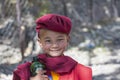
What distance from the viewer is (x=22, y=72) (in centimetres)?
188

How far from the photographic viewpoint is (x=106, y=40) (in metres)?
22.8

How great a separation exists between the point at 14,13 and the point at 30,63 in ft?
61.2

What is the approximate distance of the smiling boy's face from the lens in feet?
6.39

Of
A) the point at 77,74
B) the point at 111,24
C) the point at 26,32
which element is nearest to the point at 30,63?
the point at 77,74

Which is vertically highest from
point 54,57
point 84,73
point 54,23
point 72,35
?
point 54,23

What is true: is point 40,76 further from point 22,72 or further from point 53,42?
point 53,42

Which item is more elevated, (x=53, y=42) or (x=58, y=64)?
(x=53, y=42)

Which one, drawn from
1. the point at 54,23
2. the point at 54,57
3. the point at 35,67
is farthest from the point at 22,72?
the point at 54,23

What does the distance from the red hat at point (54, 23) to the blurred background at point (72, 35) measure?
33.5ft

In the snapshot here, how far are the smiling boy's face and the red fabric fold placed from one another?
45 millimetres

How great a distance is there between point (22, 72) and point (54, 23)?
0.33 metres

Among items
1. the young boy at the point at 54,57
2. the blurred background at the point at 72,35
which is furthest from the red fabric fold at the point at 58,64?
the blurred background at the point at 72,35

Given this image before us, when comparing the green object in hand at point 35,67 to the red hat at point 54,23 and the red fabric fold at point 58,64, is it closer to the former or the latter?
the red fabric fold at point 58,64

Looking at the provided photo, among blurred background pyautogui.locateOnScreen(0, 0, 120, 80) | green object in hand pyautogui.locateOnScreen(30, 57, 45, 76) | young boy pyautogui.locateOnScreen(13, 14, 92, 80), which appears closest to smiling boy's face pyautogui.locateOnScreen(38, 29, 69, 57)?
young boy pyautogui.locateOnScreen(13, 14, 92, 80)
